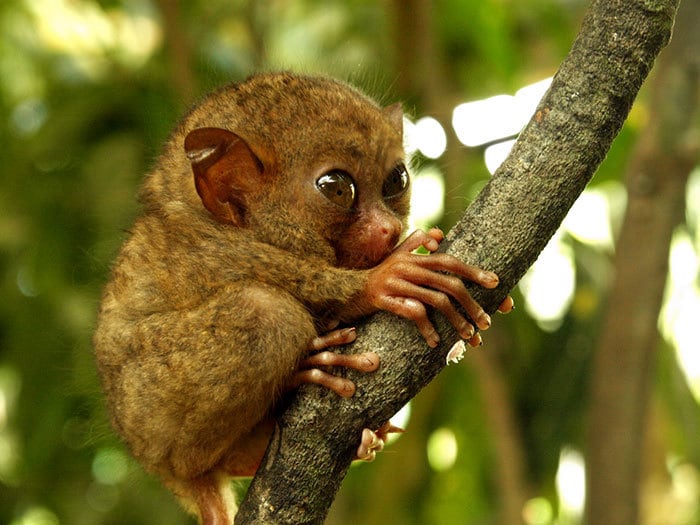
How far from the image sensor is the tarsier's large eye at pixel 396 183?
2.40 meters

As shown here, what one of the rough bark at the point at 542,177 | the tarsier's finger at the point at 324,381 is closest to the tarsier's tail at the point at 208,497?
the tarsier's finger at the point at 324,381

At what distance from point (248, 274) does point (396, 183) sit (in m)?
0.53

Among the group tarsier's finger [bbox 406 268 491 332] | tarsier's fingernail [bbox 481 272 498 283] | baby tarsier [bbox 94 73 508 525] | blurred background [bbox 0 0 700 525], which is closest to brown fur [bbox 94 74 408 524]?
baby tarsier [bbox 94 73 508 525]

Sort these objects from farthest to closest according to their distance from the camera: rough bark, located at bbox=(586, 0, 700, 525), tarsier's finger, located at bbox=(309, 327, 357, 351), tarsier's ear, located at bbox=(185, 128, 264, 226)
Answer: rough bark, located at bbox=(586, 0, 700, 525)
tarsier's ear, located at bbox=(185, 128, 264, 226)
tarsier's finger, located at bbox=(309, 327, 357, 351)

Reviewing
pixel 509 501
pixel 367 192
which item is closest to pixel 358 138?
pixel 367 192

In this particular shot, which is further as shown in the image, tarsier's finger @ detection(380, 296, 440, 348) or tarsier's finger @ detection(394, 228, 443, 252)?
tarsier's finger @ detection(394, 228, 443, 252)

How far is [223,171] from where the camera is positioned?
225 centimetres

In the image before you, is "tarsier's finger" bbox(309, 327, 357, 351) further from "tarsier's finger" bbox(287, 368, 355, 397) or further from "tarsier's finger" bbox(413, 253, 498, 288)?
"tarsier's finger" bbox(413, 253, 498, 288)

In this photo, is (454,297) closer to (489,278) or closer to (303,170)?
(489,278)

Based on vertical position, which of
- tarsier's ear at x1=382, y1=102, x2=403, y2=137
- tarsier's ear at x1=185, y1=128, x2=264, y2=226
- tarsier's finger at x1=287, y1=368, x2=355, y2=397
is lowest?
tarsier's finger at x1=287, y1=368, x2=355, y2=397

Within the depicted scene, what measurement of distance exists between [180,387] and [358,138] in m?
0.76

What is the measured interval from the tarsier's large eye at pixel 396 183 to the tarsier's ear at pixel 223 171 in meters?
0.33

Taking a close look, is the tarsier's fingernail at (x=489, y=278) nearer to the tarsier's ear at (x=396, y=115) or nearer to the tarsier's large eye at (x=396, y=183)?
the tarsier's large eye at (x=396, y=183)

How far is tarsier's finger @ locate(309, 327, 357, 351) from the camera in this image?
188cm
